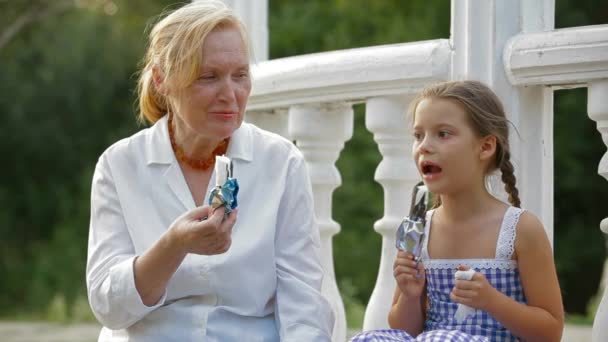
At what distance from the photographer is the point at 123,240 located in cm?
292

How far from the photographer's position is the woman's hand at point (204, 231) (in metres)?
2.53

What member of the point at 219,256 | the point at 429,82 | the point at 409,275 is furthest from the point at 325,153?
the point at 409,275

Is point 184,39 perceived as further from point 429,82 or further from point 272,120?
point 272,120

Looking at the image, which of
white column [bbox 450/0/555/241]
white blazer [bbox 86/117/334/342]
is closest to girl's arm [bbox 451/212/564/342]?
white column [bbox 450/0/555/241]

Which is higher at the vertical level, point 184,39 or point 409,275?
point 184,39

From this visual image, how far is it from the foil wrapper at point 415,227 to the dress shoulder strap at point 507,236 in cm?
19

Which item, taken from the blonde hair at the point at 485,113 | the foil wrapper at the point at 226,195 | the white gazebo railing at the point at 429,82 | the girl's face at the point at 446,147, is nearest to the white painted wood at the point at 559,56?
the white gazebo railing at the point at 429,82

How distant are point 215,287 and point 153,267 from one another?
226 millimetres

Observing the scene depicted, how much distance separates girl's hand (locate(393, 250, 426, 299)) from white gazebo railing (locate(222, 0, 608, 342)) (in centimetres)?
37

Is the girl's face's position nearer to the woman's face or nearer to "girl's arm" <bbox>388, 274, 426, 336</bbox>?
"girl's arm" <bbox>388, 274, 426, 336</bbox>

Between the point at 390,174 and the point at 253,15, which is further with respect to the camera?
the point at 253,15

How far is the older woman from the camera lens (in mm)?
2803

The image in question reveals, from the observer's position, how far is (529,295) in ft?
8.54

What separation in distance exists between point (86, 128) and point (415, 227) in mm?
15517
